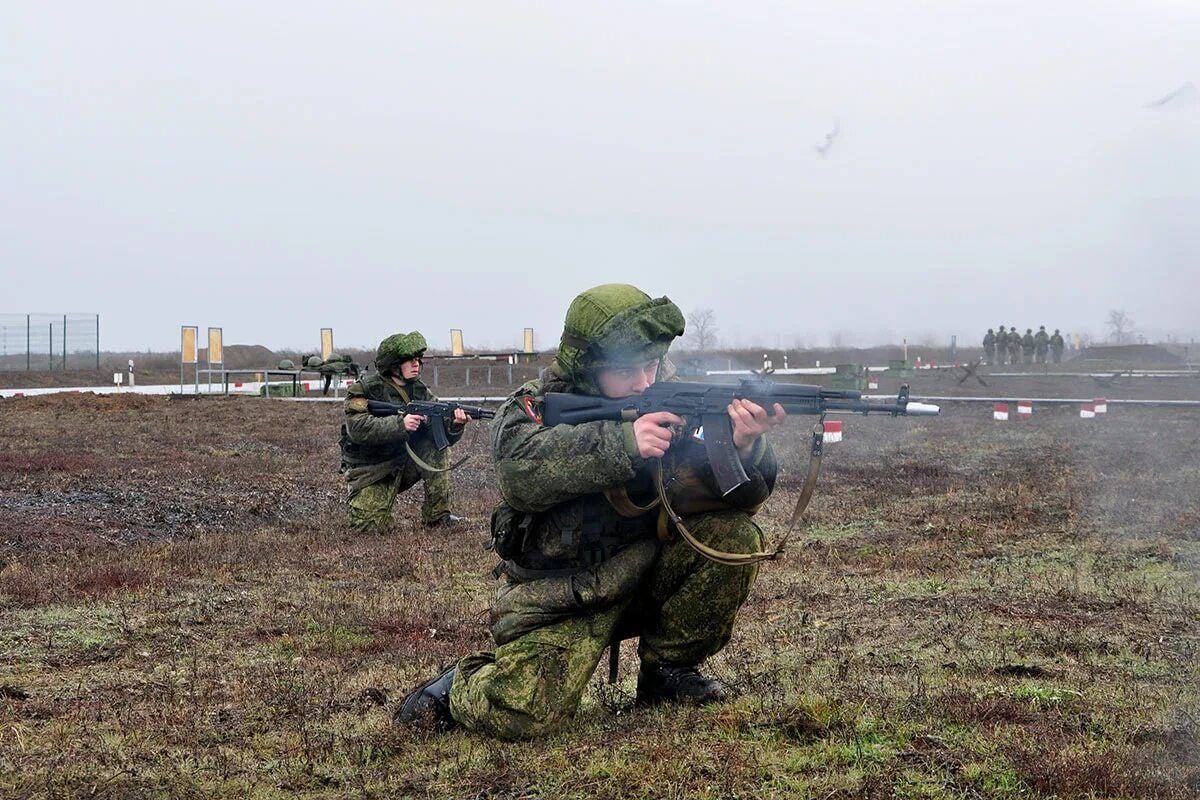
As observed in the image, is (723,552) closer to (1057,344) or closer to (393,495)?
(393,495)

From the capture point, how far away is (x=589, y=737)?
4.77m

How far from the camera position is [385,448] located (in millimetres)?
12062

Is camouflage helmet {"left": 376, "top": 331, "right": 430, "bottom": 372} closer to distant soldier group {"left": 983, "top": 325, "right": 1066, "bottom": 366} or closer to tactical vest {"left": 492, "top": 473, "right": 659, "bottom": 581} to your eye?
tactical vest {"left": 492, "top": 473, "right": 659, "bottom": 581}

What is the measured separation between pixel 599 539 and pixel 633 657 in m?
1.95

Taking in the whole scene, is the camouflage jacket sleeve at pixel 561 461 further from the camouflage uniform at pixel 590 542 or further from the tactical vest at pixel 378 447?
the tactical vest at pixel 378 447

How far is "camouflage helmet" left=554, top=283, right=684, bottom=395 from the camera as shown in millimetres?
4980

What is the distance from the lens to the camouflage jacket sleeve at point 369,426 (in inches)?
453

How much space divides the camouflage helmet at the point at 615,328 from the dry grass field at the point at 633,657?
1.60m

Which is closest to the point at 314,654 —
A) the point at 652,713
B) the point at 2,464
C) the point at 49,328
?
the point at 652,713

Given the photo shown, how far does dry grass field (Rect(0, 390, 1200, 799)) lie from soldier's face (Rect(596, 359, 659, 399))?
1.45 meters

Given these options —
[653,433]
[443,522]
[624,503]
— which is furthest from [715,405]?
[443,522]

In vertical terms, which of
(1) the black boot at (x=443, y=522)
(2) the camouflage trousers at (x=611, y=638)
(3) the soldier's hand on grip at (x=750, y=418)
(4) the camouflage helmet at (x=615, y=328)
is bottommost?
(1) the black boot at (x=443, y=522)

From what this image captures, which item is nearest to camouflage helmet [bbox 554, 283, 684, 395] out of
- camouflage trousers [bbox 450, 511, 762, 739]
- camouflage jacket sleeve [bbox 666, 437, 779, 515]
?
camouflage jacket sleeve [bbox 666, 437, 779, 515]

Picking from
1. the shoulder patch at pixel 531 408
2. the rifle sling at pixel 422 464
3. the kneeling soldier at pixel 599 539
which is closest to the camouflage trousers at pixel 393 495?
the rifle sling at pixel 422 464
